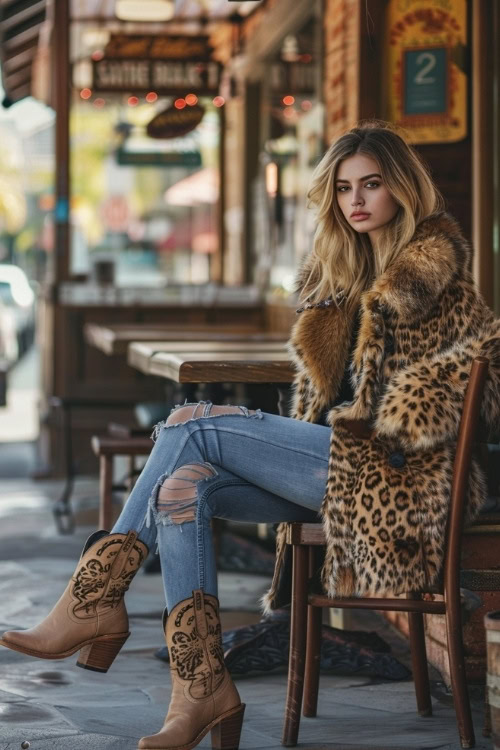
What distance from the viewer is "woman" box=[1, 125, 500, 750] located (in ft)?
10.6

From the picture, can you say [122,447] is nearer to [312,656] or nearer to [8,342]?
[312,656]

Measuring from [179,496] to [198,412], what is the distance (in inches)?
10.0

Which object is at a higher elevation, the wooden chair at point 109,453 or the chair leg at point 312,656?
the wooden chair at point 109,453

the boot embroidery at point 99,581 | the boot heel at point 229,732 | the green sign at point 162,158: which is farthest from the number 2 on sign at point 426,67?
the green sign at point 162,158

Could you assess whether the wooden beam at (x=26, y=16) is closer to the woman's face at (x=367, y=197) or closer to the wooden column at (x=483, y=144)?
the wooden column at (x=483, y=144)

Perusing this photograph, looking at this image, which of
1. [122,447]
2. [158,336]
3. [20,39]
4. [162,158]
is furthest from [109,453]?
[20,39]

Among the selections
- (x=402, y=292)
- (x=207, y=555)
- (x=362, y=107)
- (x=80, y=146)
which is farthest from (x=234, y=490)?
(x=80, y=146)

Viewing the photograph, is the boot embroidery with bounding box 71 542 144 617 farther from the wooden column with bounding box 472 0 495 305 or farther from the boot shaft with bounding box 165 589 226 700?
the wooden column with bounding box 472 0 495 305

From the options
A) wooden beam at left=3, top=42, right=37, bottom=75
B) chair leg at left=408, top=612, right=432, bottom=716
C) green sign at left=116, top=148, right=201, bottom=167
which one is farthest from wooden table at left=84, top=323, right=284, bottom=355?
wooden beam at left=3, top=42, right=37, bottom=75

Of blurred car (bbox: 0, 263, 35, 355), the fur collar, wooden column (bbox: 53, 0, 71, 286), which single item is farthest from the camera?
blurred car (bbox: 0, 263, 35, 355)

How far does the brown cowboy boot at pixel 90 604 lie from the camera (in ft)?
10.9

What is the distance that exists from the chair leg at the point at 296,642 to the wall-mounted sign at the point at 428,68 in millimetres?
3157

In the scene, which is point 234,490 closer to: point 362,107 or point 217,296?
point 362,107

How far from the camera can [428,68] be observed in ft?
19.8
